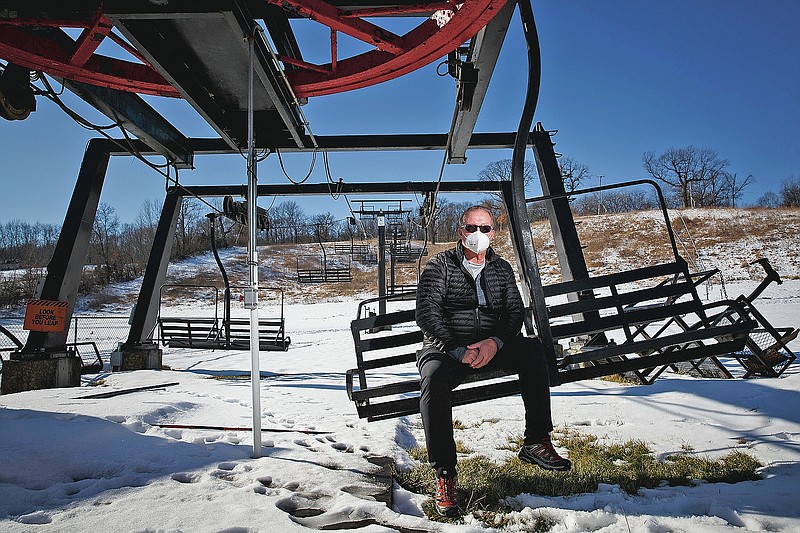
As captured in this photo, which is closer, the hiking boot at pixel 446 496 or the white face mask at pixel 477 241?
the hiking boot at pixel 446 496

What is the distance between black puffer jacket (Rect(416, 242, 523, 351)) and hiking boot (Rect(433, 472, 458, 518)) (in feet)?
2.30

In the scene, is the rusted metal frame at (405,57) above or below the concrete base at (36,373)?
above

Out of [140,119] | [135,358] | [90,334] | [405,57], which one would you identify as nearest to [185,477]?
[405,57]

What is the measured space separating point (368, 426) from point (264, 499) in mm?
1860

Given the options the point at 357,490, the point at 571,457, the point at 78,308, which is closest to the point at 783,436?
the point at 571,457

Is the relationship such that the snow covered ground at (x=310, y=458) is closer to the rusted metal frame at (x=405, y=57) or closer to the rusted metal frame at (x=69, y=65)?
the rusted metal frame at (x=69, y=65)

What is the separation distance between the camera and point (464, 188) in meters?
8.01

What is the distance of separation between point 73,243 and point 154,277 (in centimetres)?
181

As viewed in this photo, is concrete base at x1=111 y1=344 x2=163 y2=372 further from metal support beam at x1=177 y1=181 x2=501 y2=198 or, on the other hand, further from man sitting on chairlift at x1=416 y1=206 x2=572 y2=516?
man sitting on chairlift at x1=416 y1=206 x2=572 y2=516

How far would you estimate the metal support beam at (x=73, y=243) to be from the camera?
651 cm

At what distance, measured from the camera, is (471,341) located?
2719 mm

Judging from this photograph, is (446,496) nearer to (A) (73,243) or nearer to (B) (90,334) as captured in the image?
(A) (73,243)

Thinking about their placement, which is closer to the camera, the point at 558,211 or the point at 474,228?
the point at 474,228

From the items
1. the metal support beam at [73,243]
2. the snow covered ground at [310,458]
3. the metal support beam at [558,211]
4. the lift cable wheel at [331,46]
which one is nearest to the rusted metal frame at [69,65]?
the lift cable wheel at [331,46]
